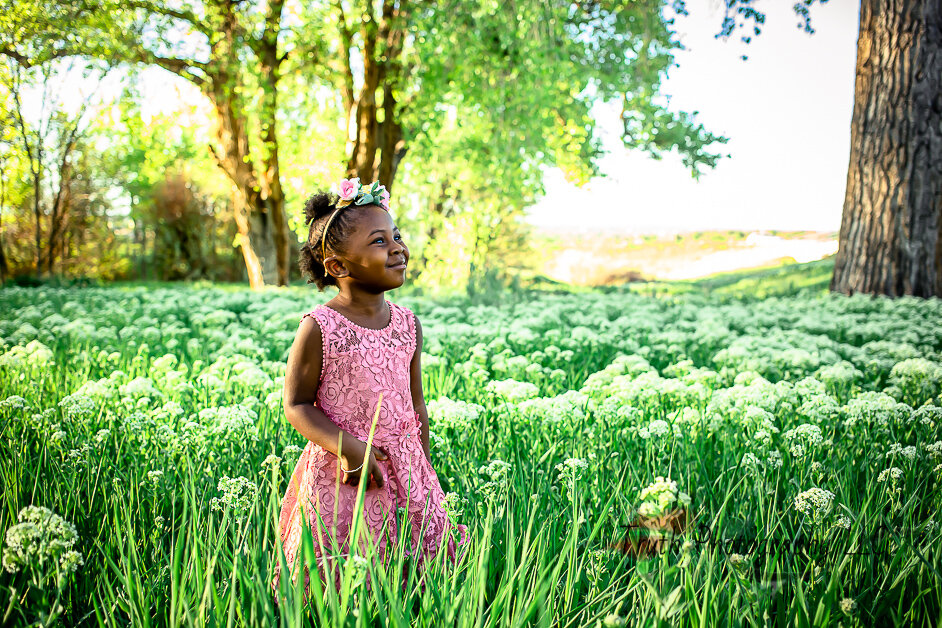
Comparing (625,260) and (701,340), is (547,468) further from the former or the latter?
(625,260)

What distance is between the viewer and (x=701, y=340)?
592cm

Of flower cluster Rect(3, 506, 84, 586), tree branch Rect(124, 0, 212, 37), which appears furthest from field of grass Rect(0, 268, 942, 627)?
tree branch Rect(124, 0, 212, 37)

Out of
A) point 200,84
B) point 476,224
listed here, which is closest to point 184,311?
point 200,84

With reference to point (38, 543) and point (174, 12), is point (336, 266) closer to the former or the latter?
point (38, 543)

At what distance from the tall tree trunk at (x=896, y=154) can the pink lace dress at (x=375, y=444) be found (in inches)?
424

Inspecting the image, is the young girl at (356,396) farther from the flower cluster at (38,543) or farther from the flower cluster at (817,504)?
A: the flower cluster at (817,504)

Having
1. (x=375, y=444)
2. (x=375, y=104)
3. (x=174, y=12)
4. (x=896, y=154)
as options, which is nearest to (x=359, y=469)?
(x=375, y=444)

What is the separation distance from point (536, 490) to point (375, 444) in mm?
691

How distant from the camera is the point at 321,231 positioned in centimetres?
238

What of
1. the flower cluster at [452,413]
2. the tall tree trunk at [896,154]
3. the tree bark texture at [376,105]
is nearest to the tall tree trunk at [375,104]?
the tree bark texture at [376,105]

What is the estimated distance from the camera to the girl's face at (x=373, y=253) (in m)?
2.26

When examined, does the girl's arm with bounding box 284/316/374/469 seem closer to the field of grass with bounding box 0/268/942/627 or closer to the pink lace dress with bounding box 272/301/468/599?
the pink lace dress with bounding box 272/301/468/599

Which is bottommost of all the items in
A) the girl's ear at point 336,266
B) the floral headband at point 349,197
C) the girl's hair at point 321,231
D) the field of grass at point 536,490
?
the field of grass at point 536,490

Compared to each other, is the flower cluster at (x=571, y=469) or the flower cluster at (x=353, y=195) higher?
the flower cluster at (x=353, y=195)
